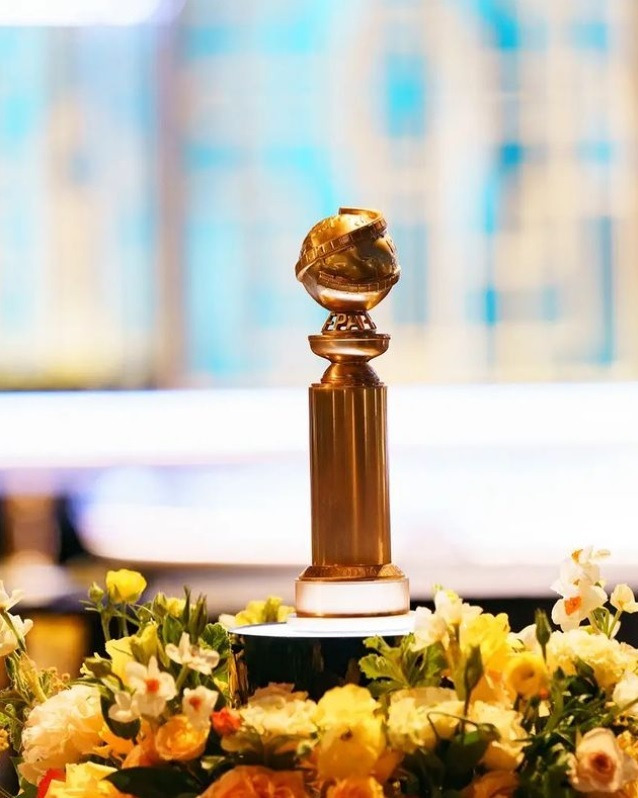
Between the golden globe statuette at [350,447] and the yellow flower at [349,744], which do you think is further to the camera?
the golden globe statuette at [350,447]

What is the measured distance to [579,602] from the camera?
0.76 meters

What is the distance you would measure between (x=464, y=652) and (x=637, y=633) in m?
1.90

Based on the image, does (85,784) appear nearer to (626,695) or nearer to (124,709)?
(124,709)

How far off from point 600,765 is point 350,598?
0.16 m

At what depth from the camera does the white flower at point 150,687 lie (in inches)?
25.6

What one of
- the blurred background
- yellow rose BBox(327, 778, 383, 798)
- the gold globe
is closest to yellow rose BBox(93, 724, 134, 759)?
yellow rose BBox(327, 778, 383, 798)

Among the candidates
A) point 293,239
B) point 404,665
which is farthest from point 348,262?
point 293,239

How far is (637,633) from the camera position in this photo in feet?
8.26

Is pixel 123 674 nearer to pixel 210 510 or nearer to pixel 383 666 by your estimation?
pixel 383 666

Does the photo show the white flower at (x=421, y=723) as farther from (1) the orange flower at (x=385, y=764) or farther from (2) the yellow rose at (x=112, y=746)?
(2) the yellow rose at (x=112, y=746)

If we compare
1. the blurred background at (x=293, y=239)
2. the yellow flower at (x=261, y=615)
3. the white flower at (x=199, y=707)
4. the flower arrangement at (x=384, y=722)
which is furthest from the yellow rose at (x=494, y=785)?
the blurred background at (x=293, y=239)

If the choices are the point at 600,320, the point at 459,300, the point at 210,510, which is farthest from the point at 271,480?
the point at 600,320

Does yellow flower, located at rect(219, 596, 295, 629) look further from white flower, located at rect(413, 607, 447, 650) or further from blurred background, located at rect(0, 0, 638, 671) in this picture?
blurred background, located at rect(0, 0, 638, 671)

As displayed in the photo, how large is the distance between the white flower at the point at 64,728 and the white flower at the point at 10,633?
29 mm
